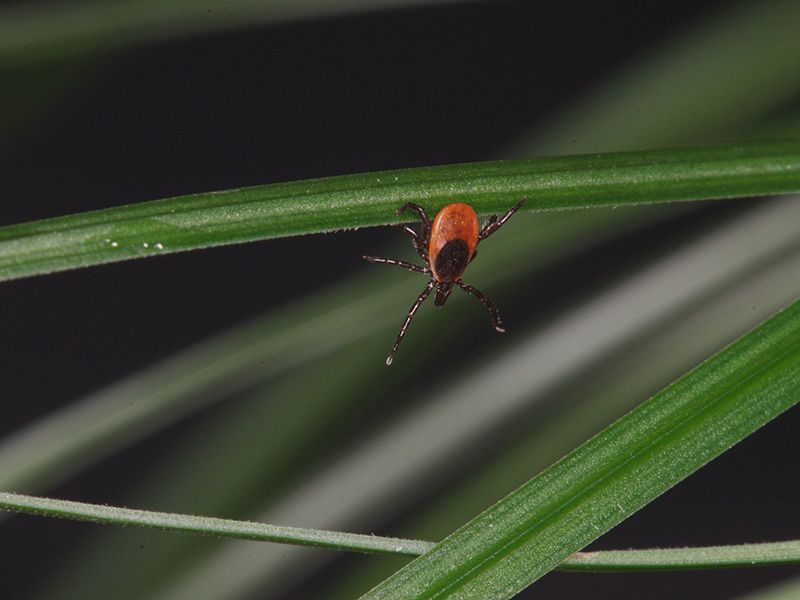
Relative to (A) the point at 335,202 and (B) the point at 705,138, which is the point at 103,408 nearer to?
(A) the point at 335,202

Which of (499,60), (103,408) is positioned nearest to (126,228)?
(103,408)

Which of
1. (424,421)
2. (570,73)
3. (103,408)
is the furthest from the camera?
(570,73)

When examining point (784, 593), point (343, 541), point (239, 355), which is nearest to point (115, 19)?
point (239, 355)

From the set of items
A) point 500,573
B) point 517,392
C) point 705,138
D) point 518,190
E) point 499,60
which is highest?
point 499,60

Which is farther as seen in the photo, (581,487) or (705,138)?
(705,138)

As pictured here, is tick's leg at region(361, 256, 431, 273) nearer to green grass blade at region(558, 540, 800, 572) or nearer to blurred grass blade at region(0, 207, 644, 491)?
blurred grass blade at region(0, 207, 644, 491)

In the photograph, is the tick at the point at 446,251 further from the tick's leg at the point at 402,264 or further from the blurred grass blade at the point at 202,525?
the blurred grass blade at the point at 202,525

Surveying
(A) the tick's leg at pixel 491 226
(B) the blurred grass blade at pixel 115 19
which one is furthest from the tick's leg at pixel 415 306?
(B) the blurred grass blade at pixel 115 19

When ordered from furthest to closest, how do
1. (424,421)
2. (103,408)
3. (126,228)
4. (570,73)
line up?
(570,73) < (424,421) < (103,408) < (126,228)

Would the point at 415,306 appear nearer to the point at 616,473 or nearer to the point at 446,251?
the point at 446,251
